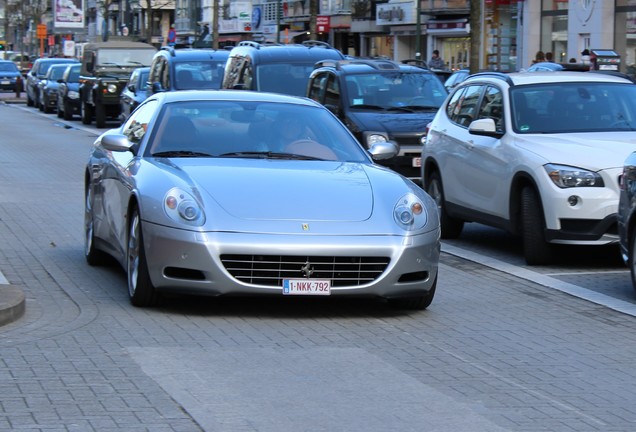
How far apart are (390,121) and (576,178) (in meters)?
6.80

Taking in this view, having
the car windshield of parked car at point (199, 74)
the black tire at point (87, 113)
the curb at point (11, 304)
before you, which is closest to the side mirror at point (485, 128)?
the curb at point (11, 304)

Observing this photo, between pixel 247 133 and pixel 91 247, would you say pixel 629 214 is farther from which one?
pixel 91 247

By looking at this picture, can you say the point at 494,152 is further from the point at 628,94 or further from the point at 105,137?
the point at 105,137

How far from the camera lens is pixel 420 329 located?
8898mm

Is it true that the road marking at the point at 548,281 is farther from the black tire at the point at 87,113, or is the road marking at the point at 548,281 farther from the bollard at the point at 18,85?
the bollard at the point at 18,85

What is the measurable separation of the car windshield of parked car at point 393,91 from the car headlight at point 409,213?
9712 mm

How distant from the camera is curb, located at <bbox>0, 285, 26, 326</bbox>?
854 centimetres

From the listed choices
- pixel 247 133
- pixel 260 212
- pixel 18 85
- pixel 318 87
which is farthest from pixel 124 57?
pixel 260 212

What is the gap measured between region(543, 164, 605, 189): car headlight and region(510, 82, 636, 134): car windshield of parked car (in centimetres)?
104

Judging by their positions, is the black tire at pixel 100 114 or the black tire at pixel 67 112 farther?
the black tire at pixel 67 112

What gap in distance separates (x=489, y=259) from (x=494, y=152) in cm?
99

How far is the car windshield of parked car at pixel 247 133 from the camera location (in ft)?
33.1

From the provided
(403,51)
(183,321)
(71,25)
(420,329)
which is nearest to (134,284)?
(183,321)

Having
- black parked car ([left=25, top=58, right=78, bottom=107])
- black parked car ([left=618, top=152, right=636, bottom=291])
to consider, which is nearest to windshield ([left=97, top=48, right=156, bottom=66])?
black parked car ([left=25, top=58, right=78, bottom=107])
